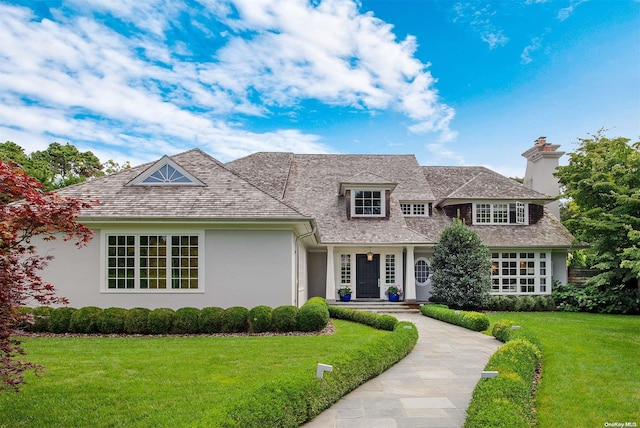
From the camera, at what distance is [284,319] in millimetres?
11500

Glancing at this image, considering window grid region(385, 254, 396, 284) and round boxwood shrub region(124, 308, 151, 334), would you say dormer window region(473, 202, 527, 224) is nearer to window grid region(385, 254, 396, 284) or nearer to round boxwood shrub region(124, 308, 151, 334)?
window grid region(385, 254, 396, 284)

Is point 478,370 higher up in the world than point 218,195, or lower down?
lower down

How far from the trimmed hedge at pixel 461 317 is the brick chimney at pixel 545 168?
11.2m

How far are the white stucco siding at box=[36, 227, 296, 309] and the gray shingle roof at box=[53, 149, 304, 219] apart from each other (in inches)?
23.5

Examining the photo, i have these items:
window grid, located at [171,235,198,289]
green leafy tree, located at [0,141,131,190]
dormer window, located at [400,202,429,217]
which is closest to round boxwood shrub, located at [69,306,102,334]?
window grid, located at [171,235,198,289]

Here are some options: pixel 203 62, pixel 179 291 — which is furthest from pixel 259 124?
pixel 179 291

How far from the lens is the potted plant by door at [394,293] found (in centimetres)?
1873

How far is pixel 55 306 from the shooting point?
1266 cm

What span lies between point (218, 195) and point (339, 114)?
11.1 m

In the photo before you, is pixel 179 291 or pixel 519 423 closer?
pixel 519 423

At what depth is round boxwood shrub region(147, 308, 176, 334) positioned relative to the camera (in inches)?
447

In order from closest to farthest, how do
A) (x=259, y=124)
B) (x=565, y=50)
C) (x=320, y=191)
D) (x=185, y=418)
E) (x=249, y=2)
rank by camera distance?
(x=185, y=418), (x=249, y=2), (x=565, y=50), (x=320, y=191), (x=259, y=124)

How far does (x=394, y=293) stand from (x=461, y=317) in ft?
16.7

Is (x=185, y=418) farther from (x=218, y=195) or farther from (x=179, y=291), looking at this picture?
(x=218, y=195)
